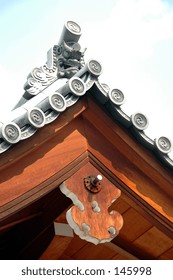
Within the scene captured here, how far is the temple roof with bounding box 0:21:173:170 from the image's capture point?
10.9 ft

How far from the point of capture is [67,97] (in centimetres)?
354

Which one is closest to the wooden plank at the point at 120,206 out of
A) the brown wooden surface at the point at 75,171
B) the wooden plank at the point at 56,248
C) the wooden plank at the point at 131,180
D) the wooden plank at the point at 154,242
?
the brown wooden surface at the point at 75,171

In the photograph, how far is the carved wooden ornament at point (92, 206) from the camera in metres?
3.38

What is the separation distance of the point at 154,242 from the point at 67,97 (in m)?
1.12

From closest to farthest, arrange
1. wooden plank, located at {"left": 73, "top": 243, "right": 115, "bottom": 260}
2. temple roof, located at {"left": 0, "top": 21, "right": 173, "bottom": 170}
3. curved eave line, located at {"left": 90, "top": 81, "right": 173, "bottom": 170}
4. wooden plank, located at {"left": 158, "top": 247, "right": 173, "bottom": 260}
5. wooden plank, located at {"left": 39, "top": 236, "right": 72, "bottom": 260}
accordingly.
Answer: temple roof, located at {"left": 0, "top": 21, "right": 173, "bottom": 170} < curved eave line, located at {"left": 90, "top": 81, "right": 173, "bottom": 170} < wooden plank, located at {"left": 39, "top": 236, "right": 72, "bottom": 260} < wooden plank, located at {"left": 158, "top": 247, "right": 173, "bottom": 260} < wooden plank, located at {"left": 73, "top": 243, "right": 115, "bottom": 260}

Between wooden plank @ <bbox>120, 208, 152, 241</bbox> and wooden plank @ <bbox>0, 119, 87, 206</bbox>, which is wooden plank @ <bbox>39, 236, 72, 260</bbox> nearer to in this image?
wooden plank @ <bbox>120, 208, 152, 241</bbox>

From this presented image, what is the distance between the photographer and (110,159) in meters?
3.66

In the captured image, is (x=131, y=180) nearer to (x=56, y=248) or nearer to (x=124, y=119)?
(x=124, y=119)

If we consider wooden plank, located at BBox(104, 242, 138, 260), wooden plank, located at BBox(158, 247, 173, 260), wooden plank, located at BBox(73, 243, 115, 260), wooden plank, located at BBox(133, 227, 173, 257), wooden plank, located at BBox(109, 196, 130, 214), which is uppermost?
wooden plank, located at BBox(109, 196, 130, 214)

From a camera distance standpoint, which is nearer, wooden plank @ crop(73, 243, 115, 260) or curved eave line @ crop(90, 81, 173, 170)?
curved eave line @ crop(90, 81, 173, 170)

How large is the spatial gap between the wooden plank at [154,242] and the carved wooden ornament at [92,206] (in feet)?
1.39

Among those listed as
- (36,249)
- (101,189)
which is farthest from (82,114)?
(36,249)

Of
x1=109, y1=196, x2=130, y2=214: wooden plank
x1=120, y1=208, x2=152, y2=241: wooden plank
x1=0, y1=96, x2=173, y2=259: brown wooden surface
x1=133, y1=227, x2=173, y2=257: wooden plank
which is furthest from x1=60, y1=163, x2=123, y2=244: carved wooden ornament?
x1=133, y1=227, x2=173, y2=257: wooden plank

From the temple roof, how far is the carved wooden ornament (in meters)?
0.35
